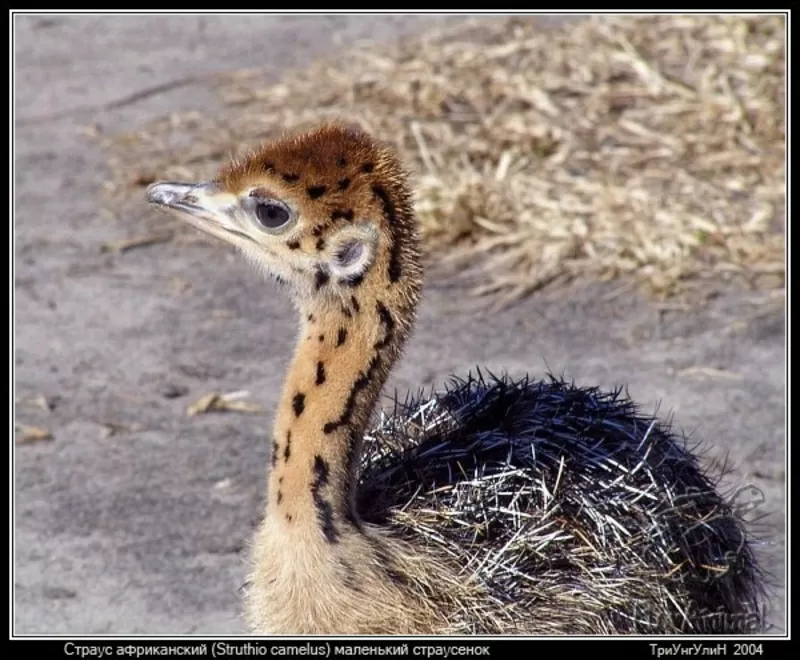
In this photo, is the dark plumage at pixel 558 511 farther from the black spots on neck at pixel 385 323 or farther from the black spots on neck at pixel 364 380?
the black spots on neck at pixel 385 323

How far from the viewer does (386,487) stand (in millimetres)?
4781

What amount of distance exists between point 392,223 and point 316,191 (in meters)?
0.23

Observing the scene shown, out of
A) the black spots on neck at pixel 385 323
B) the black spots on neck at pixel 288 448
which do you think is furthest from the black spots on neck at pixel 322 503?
the black spots on neck at pixel 385 323

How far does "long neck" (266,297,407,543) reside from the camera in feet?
14.3

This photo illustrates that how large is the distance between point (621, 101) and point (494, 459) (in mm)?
6473

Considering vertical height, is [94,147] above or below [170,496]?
above

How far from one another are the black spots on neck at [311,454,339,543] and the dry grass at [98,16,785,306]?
14.9 ft

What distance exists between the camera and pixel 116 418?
7.61m

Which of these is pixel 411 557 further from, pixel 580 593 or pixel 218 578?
pixel 218 578

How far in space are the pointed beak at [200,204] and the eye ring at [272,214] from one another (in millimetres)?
106

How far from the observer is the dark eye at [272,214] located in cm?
433

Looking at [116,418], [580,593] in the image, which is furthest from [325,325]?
[116,418]

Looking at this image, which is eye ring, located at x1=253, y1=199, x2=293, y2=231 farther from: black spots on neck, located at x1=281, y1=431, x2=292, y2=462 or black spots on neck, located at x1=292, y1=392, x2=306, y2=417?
black spots on neck, located at x1=281, y1=431, x2=292, y2=462

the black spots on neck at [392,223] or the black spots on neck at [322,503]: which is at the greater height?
the black spots on neck at [392,223]
